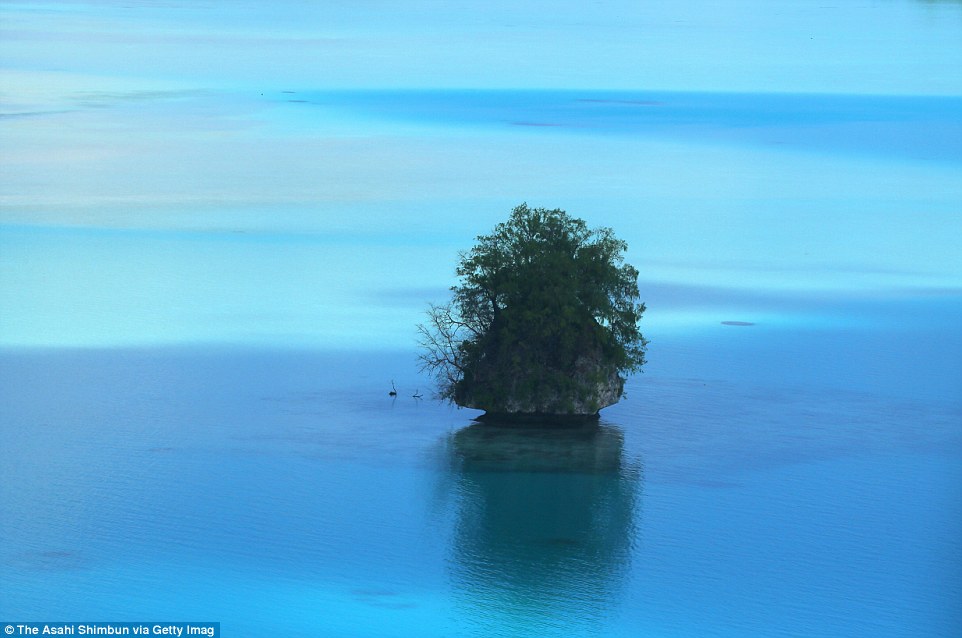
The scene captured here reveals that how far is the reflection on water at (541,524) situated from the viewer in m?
30.2

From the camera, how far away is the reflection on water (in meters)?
30.2

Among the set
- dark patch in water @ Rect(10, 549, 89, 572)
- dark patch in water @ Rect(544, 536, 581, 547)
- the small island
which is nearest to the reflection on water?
dark patch in water @ Rect(544, 536, 581, 547)

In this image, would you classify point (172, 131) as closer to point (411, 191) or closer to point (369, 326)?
point (411, 191)

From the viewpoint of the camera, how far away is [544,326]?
36719mm

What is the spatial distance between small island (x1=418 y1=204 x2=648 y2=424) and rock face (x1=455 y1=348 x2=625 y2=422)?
22mm

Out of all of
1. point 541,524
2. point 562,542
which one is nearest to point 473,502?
point 541,524

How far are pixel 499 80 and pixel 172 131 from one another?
28476 mm

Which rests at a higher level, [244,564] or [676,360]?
[676,360]

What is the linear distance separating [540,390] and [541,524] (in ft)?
13.8

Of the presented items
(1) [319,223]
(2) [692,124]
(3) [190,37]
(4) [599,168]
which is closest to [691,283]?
(1) [319,223]

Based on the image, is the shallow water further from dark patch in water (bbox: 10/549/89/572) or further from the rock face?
the rock face

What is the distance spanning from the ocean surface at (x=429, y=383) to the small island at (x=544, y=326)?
30.1 inches

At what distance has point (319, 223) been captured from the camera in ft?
216

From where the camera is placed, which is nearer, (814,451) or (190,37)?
(814,451)
